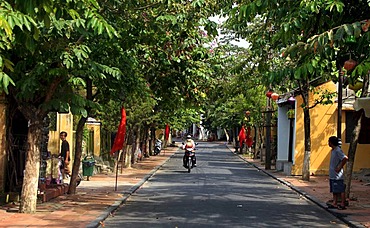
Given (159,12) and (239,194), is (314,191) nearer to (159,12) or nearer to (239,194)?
(239,194)

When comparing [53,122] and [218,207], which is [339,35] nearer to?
[218,207]

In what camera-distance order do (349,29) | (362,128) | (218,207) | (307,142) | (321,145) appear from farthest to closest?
(321,145)
(362,128)
(307,142)
(218,207)
(349,29)

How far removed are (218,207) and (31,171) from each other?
4.61 metres

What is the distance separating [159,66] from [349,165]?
575cm

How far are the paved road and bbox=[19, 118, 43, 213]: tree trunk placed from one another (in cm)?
169

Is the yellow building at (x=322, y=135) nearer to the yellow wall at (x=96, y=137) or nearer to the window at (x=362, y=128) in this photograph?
the window at (x=362, y=128)

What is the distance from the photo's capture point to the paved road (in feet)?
40.5

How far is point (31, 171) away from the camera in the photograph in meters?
12.8

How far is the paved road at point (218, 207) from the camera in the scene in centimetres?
1235

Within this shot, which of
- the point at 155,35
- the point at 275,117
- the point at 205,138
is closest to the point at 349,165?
the point at 155,35

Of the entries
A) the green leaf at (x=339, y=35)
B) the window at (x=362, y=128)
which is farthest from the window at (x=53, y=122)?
the green leaf at (x=339, y=35)

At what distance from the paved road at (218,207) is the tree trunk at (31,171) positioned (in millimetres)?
1687

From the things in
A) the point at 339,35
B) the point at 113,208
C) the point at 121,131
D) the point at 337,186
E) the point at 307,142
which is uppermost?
the point at 339,35

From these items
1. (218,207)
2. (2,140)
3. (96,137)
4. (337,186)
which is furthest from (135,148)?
(337,186)
